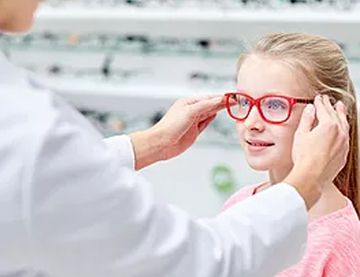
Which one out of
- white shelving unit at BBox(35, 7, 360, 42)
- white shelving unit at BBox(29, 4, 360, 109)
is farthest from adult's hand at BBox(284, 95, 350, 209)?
white shelving unit at BBox(29, 4, 360, 109)

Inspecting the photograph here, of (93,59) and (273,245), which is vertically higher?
(273,245)

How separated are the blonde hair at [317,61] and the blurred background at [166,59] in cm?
82

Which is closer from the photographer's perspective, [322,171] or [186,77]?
[322,171]

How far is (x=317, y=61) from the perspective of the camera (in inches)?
51.3

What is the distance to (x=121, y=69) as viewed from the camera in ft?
8.40

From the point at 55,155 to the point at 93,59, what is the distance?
6.01 feet

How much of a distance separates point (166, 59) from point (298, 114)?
1265 millimetres

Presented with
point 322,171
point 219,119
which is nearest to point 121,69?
point 219,119

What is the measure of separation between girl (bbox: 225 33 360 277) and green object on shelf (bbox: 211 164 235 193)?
1012 mm

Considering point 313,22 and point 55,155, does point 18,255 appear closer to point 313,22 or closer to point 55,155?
point 55,155

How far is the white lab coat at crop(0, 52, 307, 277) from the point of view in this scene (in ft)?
2.66

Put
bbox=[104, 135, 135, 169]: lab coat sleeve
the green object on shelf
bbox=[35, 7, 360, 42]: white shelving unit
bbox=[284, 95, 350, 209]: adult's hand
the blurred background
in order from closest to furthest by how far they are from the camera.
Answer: bbox=[284, 95, 350, 209]: adult's hand < bbox=[104, 135, 135, 169]: lab coat sleeve < bbox=[35, 7, 360, 42]: white shelving unit < the blurred background < the green object on shelf

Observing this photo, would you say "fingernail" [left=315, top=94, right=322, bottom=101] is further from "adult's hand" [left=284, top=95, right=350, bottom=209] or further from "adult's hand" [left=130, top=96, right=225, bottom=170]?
"adult's hand" [left=130, top=96, right=225, bottom=170]

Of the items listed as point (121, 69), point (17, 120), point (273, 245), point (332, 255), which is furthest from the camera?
point (121, 69)
